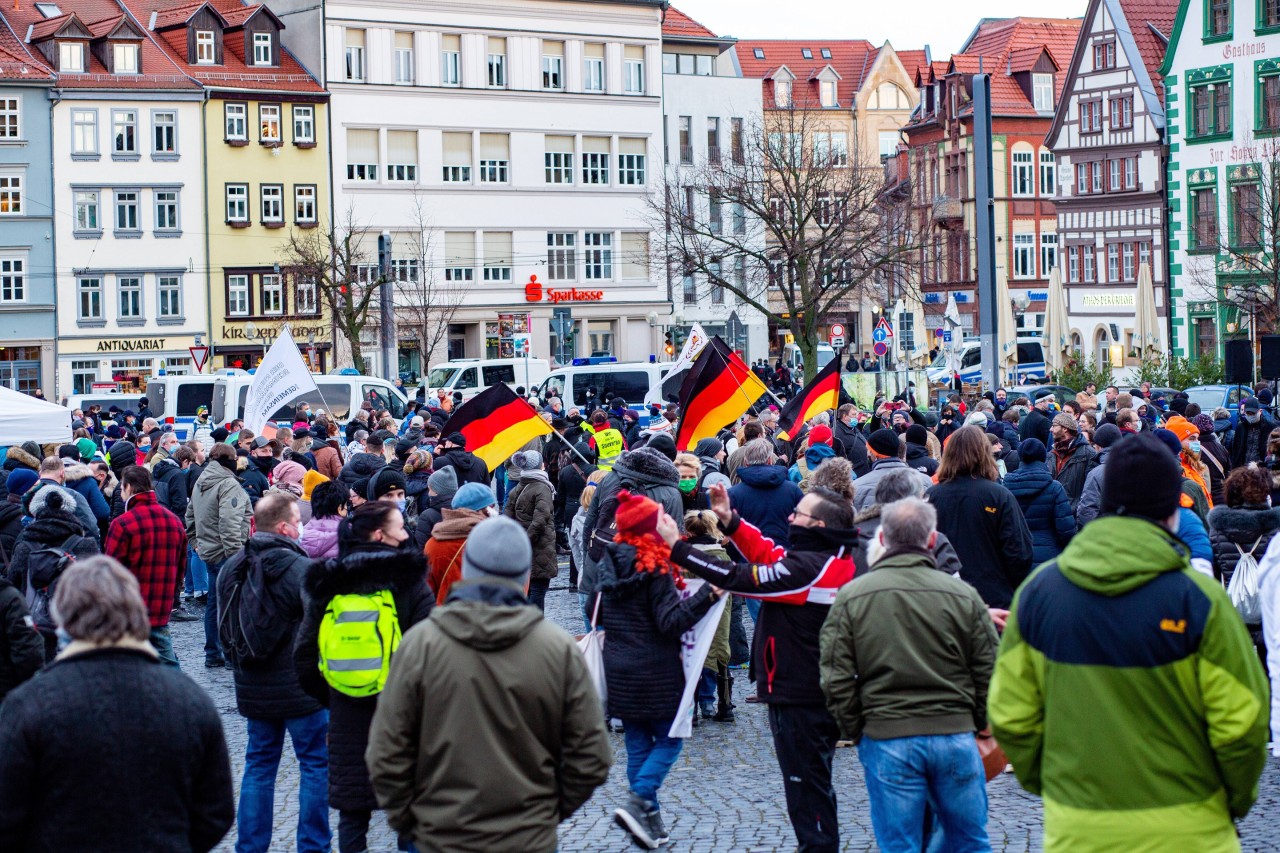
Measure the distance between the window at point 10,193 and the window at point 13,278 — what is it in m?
1.51

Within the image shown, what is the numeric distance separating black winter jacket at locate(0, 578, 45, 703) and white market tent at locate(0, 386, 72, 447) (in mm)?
11843

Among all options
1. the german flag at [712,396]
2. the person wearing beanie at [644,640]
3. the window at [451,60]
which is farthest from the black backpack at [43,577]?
the window at [451,60]

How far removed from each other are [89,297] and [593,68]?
20.3m

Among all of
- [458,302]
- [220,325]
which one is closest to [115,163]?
[220,325]

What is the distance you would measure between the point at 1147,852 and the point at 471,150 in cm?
6184

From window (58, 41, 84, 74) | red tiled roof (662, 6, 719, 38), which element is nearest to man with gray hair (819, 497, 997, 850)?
window (58, 41, 84, 74)

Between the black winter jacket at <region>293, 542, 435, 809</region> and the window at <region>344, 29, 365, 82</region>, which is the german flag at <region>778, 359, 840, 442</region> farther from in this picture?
the window at <region>344, 29, 365, 82</region>

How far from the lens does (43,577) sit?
9773mm

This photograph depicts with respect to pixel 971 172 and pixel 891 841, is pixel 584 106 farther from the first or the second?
pixel 891 841

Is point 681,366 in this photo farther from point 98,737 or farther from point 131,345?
point 131,345

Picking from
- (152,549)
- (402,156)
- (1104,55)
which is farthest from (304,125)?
(152,549)

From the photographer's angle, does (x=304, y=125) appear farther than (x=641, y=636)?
Yes

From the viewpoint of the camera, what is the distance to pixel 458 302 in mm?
63406

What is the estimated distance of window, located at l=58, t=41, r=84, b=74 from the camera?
58.3m
